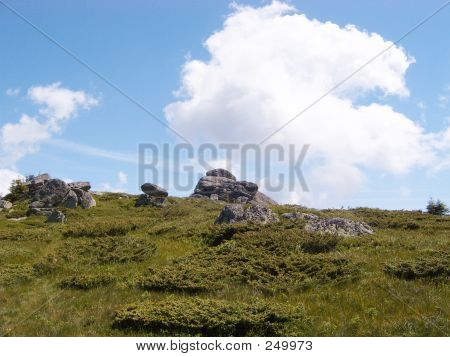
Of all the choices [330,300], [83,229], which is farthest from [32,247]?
[330,300]

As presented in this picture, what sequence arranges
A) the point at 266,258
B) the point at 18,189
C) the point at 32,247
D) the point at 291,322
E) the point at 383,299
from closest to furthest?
1. the point at 291,322
2. the point at 383,299
3. the point at 266,258
4. the point at 32,247
5. the point at 18,189

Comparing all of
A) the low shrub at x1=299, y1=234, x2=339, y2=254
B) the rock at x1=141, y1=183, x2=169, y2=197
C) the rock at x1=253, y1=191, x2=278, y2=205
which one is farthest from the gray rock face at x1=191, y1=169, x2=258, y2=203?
the low shrub at x1=299, y1=234, x2=339, y2=254

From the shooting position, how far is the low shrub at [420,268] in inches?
606

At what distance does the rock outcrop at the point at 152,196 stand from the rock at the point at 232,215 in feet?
80.5

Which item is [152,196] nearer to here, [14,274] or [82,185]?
[82,185]

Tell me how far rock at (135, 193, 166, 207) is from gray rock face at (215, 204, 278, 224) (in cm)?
2470

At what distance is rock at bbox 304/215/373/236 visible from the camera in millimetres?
23641

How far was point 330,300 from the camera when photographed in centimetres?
1357

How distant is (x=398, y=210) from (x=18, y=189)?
152ft

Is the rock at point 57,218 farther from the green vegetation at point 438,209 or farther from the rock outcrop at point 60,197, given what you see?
the green vegetation at point 438,209

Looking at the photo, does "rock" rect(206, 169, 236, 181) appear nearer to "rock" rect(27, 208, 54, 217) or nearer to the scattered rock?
"rock" rect(27, 208, 54, 217)

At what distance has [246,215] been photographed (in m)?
26.5
